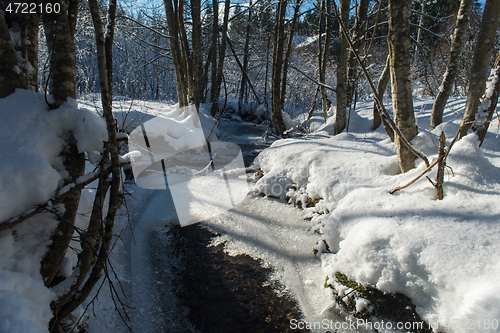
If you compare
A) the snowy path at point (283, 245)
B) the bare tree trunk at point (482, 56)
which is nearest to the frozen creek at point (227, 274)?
the snowy path at point (283, 245)

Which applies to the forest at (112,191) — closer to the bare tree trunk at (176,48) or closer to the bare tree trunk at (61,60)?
the bare tree trunk at (61,60)

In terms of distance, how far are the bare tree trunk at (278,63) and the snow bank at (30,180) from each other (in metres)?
6.12

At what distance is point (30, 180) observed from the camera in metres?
1.22

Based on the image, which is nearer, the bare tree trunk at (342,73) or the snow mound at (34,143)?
the snow mound at (34,143)

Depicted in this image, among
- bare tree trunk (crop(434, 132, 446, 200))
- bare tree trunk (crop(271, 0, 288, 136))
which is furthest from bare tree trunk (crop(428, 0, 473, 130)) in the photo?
bare tree trunk (crop(434, 132, 446, 200))

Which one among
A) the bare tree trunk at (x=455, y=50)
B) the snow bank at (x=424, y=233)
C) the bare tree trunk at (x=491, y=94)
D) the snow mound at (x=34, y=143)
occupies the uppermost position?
the bare tree trunk at (x=455, y=50)

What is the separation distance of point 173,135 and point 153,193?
9.14 ft

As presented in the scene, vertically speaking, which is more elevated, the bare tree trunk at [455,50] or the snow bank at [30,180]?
the bare tree trunk at [455,50]

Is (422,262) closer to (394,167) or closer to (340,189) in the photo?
(340,189)

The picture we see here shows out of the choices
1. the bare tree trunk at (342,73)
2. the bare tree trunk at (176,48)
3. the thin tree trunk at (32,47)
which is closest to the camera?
Result: the thin tree trunk at (32,47)

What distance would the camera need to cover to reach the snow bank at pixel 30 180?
3.73 feet

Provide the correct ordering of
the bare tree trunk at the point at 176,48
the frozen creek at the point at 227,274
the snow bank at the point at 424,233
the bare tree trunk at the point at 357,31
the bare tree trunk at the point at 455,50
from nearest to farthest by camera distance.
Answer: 1. the snow bank at the point at 424,233
2. the frozen creek at the point at 227,274
3. the bare tree trunk at the point at 455,50
4. the bare tree trunk at the point at 357,31
5. the bare tree trunk at the point at 176,48

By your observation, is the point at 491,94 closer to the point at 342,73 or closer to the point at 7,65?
the point at 342,73

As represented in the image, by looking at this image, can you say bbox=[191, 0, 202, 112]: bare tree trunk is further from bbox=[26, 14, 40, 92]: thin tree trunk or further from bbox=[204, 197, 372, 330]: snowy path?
bbox=[26, 14, 40, 92]: thin tree trunk
